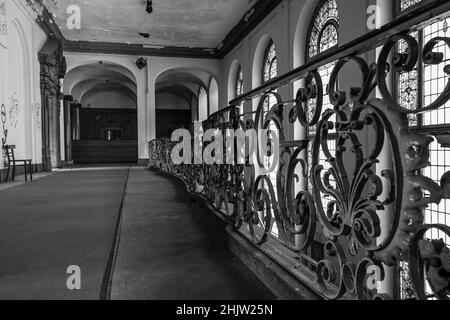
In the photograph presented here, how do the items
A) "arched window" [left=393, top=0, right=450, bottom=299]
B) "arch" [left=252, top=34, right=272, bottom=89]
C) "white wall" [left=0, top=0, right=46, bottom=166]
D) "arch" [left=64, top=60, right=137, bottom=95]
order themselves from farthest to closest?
"arch" [left=64, top=60, right=137, bottom=95]
"arch" [left=252, top=34, right=272, bottom=89]
"white wall" [left=0, top=0, right=46, bottom=166]
"arched window" [left=393, top=0, right=450, bottom=299]

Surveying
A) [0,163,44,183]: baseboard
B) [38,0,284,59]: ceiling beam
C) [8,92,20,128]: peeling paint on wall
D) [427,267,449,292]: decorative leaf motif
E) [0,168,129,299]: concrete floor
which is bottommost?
[0,168,129,299]: concrete floor

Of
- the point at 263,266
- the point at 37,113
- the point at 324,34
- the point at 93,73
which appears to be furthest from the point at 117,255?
the point at 93,73

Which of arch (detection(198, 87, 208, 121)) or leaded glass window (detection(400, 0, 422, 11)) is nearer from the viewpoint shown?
leaded glass window (detection(400, 0, 422, 11))

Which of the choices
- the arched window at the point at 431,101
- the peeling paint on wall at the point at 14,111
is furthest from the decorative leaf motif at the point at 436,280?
the peeling paint on wall at the point at 14,111

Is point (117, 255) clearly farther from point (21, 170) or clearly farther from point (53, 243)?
point (21, 170)

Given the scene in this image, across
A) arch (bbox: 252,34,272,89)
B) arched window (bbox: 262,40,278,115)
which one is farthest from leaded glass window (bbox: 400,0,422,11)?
arch (bbox: 252,34,272,89)

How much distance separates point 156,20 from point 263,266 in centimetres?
1087

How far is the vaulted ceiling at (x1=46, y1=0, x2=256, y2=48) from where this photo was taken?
10.1 meters

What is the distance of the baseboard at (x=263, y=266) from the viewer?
1.59 metres

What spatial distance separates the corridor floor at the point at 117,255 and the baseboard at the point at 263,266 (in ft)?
0.17

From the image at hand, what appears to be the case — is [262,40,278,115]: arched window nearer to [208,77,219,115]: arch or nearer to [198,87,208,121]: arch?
[208,77,219,115]: arch

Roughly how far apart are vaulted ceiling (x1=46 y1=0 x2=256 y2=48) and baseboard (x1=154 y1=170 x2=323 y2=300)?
8.70 metres

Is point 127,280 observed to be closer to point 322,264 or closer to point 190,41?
point 322,264
